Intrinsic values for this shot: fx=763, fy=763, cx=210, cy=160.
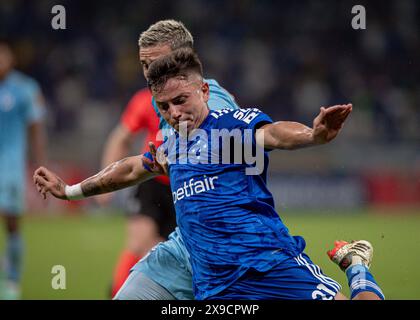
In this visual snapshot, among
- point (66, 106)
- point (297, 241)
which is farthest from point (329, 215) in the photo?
point (297, 241)

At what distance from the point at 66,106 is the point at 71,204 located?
258 cm

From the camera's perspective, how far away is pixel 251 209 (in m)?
3.82

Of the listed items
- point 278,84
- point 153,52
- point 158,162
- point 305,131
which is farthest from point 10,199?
point 278,84

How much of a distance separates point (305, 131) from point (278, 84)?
616 inches

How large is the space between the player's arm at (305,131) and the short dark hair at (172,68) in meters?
0.53

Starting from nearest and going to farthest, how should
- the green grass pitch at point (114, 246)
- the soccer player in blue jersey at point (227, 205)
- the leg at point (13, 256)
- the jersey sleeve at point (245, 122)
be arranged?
the jersey sleeve at point (245, 122) → the soccer player in blue jersey at point (227, 205) → the green grass pitch at point (114, 246) → the leg at point (13, 256)

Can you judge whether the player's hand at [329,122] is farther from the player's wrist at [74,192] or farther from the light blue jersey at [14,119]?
the light blue jersey at [14,119]

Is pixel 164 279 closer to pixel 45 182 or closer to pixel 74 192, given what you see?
pixel 74 192

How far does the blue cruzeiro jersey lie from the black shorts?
2.73 m

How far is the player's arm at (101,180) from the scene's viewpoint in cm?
428

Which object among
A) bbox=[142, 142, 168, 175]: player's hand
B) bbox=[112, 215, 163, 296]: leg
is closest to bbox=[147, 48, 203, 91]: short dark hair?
bbox=[142, 142, 168, 175]: player's hand

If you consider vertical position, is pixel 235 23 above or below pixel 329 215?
above

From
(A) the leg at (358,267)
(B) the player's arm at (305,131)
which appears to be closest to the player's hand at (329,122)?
(B) the player's arm at (305,131)
